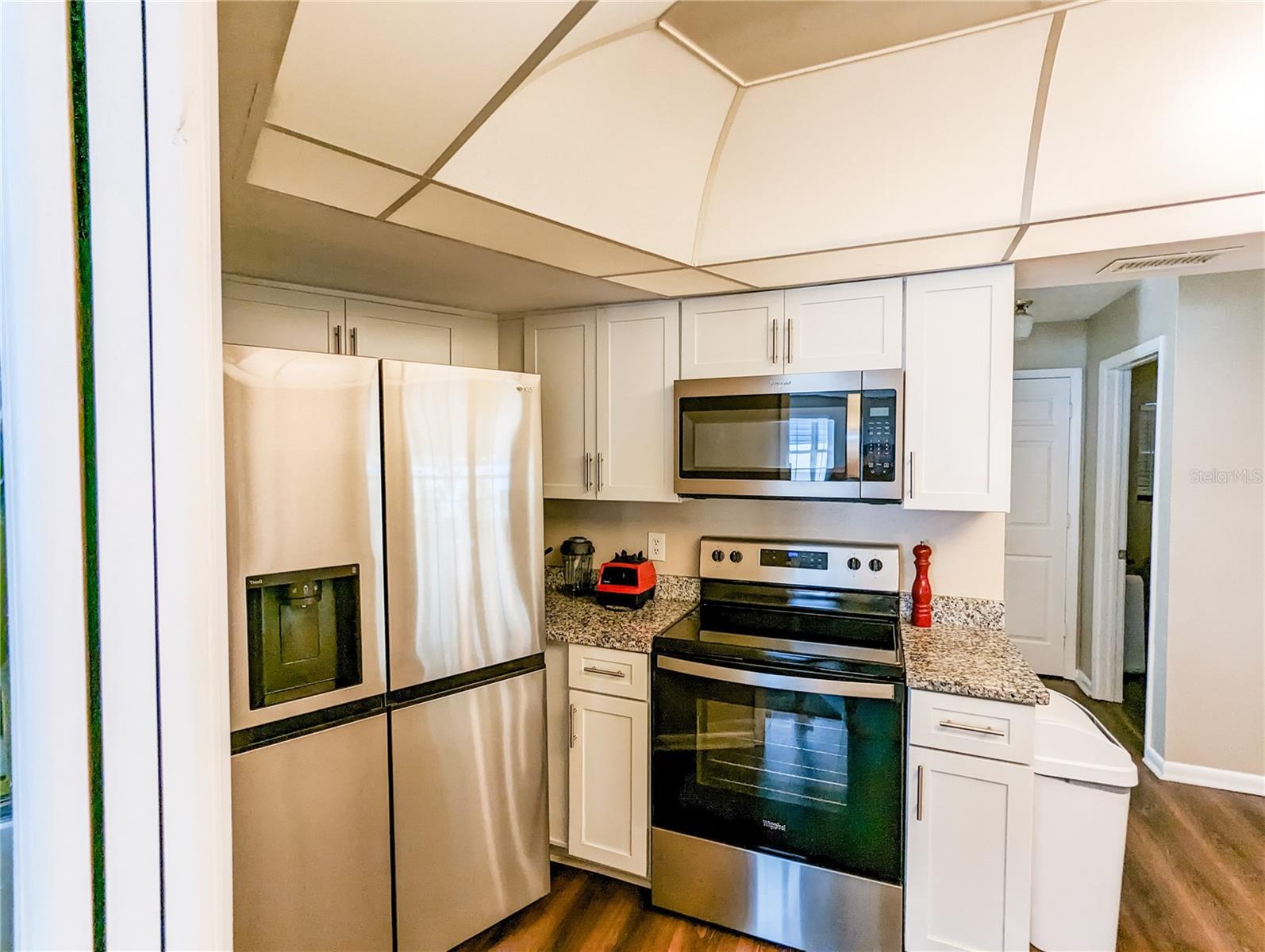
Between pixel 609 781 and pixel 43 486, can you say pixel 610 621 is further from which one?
pixel 43 486

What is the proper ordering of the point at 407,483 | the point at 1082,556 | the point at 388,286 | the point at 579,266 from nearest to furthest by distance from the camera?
1. the point at 407,483
2. the point at 579,266
3. the point at 388,286
4. the point at 1082,556

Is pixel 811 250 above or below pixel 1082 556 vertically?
above

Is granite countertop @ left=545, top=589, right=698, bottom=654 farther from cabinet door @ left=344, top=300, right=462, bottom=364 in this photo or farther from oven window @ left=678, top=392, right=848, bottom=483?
cabinet door @ left=344, top=300, right=462, bottom=364

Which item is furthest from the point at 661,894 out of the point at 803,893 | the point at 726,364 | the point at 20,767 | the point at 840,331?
the point at 20,767

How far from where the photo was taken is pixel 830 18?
128cm

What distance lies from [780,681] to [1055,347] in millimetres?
3461

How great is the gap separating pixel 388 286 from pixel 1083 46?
2.11 meters

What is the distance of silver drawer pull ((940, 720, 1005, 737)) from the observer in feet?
5.93

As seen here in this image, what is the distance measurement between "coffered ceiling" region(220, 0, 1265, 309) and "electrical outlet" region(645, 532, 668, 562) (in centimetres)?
127

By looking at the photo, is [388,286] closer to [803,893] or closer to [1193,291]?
[803,893]

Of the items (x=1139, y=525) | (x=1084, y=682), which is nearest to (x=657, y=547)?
(x=1084, y=682)

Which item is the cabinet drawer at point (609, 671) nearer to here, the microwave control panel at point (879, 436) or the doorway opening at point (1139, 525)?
the microwave control panel at point (879, 436)

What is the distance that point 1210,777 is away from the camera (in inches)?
115

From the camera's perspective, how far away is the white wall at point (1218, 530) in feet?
9.25
